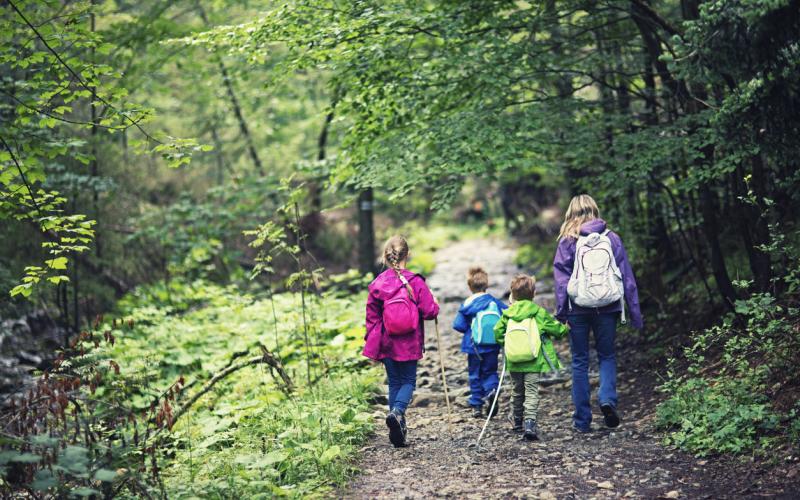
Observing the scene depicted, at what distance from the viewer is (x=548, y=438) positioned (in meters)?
5.77

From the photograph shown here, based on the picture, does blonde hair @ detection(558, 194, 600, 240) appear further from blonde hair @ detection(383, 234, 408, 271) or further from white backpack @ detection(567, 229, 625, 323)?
blonde hair @ detection(383, 234, 408, 271)

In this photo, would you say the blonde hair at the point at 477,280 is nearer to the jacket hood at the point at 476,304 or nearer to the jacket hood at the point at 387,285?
the jacket hood at the point at 476,304

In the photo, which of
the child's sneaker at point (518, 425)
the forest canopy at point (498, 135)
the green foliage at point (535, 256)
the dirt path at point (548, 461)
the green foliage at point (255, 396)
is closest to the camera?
the dirt path at point (548, 461)

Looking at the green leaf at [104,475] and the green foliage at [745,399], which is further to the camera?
the green foliage at [745,399]

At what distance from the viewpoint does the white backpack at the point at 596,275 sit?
5.56 metres

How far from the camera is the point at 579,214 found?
19.5 ft

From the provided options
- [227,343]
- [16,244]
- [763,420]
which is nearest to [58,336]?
[16,244]


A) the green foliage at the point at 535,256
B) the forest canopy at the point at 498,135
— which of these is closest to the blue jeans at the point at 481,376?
the forest canopy at the point at 498,135

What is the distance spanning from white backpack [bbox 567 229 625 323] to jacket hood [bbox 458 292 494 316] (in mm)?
1112

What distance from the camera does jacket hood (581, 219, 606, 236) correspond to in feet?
18.7

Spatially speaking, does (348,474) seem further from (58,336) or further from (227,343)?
(58,336)

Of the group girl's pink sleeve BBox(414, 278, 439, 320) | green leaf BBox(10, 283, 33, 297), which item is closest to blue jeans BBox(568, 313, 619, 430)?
girl's pink sleeve BBox(414, 278, 439, 320)

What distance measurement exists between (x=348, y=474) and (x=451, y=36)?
458cm

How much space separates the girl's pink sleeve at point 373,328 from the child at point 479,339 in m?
1.12
